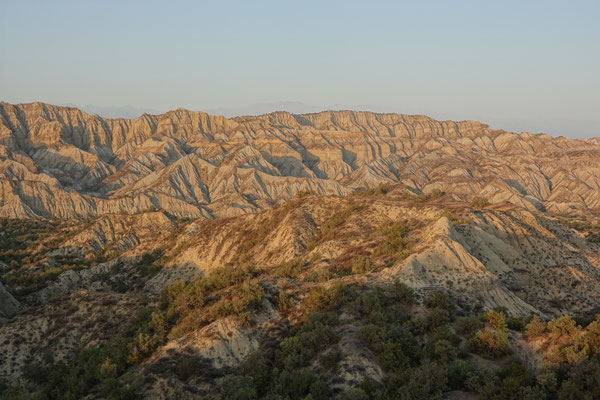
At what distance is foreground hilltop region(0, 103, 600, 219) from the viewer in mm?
130125

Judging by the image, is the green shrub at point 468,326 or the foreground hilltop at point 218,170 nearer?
the green shrub at point 468,326

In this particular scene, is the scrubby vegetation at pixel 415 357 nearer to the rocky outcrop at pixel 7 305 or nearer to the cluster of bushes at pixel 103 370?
the cluster of bushes at pixel 103 370

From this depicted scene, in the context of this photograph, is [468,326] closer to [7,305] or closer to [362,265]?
[362,265]

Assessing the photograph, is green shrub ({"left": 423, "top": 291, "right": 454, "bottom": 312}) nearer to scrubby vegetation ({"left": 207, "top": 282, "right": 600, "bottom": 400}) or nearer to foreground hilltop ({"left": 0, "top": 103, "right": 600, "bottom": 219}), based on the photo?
scrubby vegetation ({"left": 207, "top": 282, "right": 600, "bottom": 400})

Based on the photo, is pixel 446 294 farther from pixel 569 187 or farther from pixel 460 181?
pixel 569 187

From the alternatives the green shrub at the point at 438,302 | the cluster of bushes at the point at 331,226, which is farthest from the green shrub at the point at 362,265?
the cluster of bushes at the point at 331,226

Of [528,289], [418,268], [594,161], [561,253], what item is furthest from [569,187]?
[418,268]

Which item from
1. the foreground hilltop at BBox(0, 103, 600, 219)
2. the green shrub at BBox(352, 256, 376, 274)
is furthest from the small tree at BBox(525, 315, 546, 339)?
the foreground hilltop at BBox(0, 103, 600, 219)

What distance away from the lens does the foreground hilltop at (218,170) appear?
13012 centimetres

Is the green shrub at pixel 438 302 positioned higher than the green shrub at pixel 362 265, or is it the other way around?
the green shrub at pixel 438 302

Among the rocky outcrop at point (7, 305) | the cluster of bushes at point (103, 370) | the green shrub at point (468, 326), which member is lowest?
the rocky outcrop at point (7, 305)

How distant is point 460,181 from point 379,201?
116298 mm

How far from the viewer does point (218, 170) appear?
161m

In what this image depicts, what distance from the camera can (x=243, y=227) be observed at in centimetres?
5088
